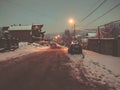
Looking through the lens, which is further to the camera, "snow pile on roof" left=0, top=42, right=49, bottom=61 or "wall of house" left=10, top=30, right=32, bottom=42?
"wall of house" left=10, top=30, right=32, bottom=42

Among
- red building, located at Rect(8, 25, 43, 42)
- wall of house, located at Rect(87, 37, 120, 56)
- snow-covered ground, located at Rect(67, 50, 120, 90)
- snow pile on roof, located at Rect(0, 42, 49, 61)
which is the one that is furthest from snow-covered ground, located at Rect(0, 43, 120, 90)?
red building, located at Rect(8, 25, 43, 42)

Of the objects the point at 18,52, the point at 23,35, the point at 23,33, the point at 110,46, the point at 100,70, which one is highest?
the point at 23,33

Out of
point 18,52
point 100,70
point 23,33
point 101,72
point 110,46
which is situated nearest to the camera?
point 101,72

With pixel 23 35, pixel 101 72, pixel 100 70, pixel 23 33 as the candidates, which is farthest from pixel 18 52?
pixel 23 35

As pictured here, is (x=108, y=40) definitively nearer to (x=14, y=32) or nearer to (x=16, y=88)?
(x=16, y=88)

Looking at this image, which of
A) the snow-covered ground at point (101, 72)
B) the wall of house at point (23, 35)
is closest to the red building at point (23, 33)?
the wall of house at point (23, 35)

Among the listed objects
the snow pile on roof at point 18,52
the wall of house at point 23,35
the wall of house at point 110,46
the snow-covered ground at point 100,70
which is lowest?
the snow pile on roof at point 18,52

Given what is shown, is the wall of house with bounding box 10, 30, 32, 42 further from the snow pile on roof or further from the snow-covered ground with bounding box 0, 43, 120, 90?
the snow-covered ground with bounding box 0, 43, 120, 90

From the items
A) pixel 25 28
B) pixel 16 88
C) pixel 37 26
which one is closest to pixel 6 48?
pixel 16 88

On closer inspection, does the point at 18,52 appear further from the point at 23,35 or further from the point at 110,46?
the point at 23,35

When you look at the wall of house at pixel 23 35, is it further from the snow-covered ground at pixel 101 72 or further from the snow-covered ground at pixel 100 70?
the snow-covered ground at pixel 101 72

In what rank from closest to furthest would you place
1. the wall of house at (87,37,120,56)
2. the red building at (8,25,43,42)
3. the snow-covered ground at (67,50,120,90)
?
the snow-covered ground at (67,50,120,90)
the wall of house at (87,37,120,56)
the red building at (8,25,43,42)

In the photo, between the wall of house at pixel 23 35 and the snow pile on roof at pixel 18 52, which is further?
the wall of house at pixel 23 35

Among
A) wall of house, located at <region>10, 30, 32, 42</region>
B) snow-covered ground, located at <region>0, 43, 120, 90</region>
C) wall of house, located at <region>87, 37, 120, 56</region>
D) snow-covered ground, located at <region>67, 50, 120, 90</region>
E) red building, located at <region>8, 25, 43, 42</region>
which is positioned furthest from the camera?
red building, located at <region>8, 25, 43, 42</region>
